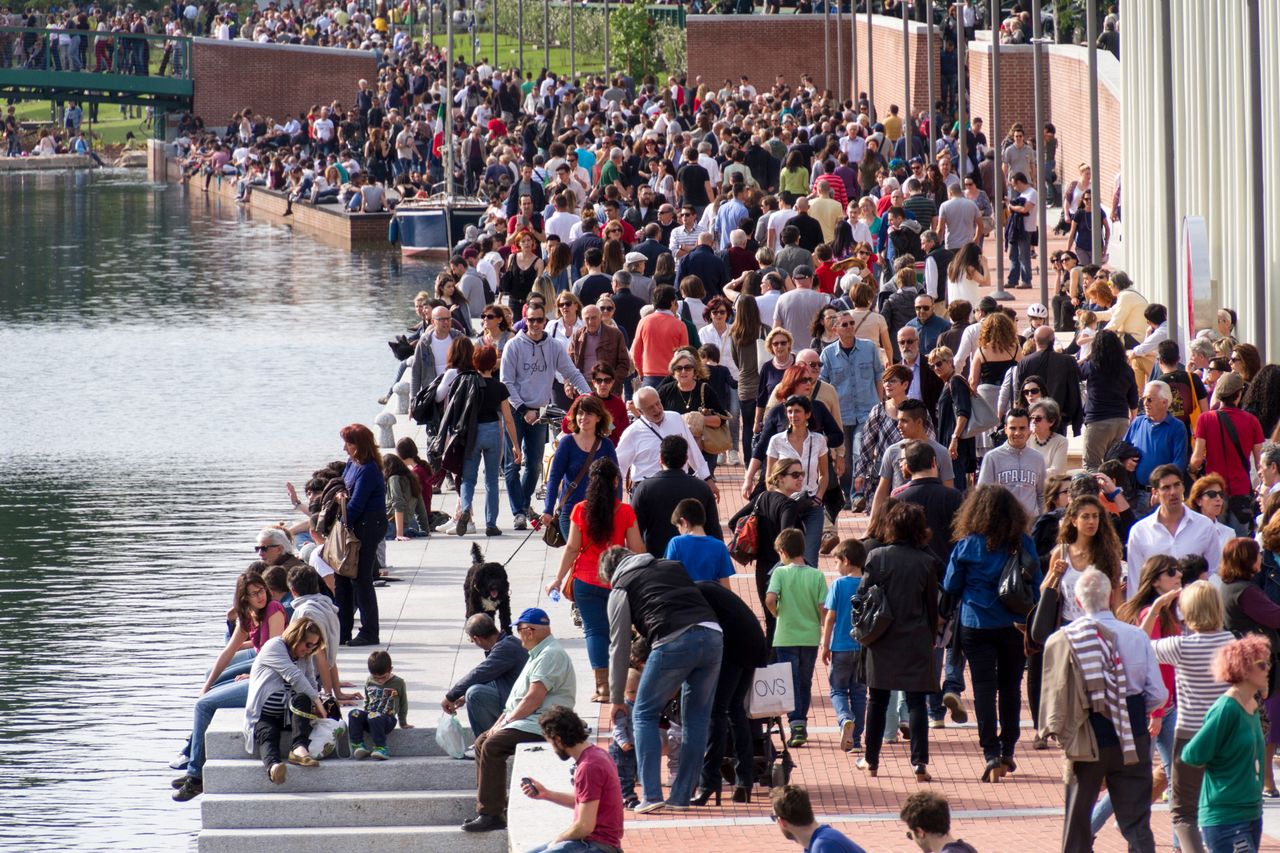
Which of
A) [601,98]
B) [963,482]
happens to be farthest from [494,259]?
[601,98]

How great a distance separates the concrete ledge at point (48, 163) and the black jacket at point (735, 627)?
66.6m

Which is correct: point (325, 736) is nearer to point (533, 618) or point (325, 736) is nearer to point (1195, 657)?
point (533, 618)

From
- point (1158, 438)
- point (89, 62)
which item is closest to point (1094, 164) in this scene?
point (1158, 438)

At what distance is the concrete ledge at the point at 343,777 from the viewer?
11.7 metres

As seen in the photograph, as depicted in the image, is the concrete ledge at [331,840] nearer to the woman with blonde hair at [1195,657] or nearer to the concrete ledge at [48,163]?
the woman with blonde hair at [1195,657]

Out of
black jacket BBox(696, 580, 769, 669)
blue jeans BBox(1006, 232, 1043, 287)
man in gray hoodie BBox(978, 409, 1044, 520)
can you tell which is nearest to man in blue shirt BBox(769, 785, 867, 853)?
black jacket BBox(696, 580, 769, 669)

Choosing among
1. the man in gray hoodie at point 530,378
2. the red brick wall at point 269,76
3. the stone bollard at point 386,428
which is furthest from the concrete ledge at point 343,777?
the red brick wall at point 269,76

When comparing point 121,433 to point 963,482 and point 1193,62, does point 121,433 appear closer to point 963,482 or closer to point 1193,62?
point 1193,62

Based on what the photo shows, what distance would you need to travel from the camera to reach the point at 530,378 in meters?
16.8

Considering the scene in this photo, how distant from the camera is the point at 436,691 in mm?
13062

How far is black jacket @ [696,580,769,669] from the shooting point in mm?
10117

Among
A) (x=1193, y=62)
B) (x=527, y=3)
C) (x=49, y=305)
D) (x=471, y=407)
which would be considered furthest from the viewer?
(x=527, y=3)

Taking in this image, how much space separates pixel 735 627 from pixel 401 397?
13456 millimetres

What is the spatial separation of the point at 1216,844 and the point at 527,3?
7907cm
